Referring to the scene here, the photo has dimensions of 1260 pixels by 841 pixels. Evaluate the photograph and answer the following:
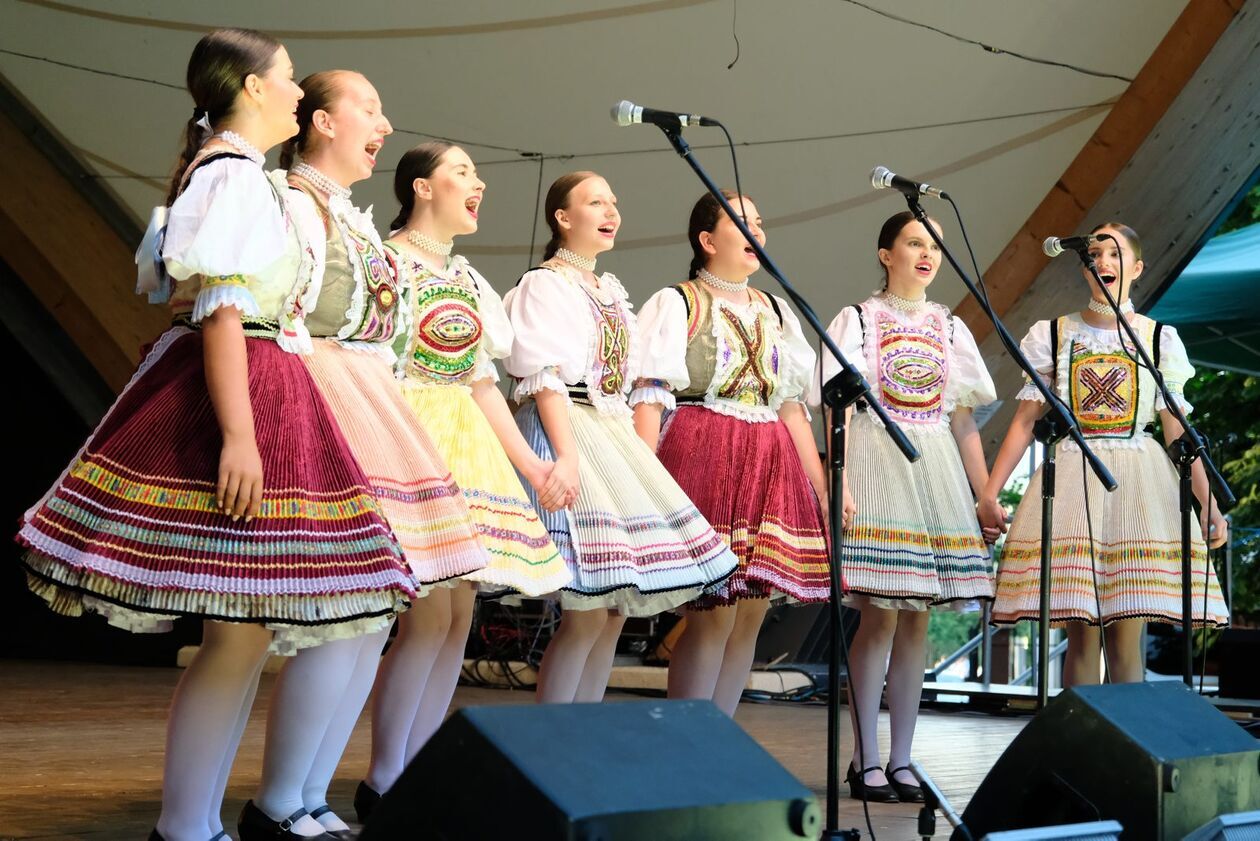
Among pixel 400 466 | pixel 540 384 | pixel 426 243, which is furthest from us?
pixel 540 384

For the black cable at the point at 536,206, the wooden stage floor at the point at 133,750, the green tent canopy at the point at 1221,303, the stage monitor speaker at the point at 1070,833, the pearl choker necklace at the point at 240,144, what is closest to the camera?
the stage monitor speaker at the point at 1070,833

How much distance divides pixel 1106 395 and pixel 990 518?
0.51 metres

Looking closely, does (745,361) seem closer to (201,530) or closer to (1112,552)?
(1112,552)

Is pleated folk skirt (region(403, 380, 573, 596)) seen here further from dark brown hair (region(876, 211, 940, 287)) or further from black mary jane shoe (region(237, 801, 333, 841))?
dark brown hair (region(876, 211, 940, 287))

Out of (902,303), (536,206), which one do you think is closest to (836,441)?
(902,303)

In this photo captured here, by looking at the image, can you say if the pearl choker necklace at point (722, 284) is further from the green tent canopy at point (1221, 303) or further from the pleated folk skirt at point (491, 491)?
the green tent canopy at point (1221, 303)

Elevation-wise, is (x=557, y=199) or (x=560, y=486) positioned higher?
(x=557, y=199)

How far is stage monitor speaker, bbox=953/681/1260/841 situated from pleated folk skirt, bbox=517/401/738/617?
41.0 inches

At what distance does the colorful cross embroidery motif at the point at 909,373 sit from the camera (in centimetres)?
387

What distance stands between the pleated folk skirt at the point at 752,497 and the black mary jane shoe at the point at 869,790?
18.2 inches

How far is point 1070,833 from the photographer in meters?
2.07

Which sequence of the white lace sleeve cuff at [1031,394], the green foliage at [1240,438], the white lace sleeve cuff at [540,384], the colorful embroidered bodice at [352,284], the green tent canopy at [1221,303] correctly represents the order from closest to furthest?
1. the colorful embroidered bodice at [352,284]
2. the white lace sleeve cuff at [540,384]
3. the white lace sleeve cuff at [1031,394]
4. the green tent canopy at [1221,303]
5. the green foliage at [1240,438]

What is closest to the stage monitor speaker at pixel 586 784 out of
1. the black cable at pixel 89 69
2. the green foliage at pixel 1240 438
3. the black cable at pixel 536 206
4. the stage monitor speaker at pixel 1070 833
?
the stage monitor speaker at pixel 1070 833

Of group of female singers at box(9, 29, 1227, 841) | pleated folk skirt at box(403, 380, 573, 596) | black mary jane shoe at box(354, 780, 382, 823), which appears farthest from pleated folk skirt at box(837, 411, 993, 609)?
black mary jane shoe at box(354, 780, 382, 823)
